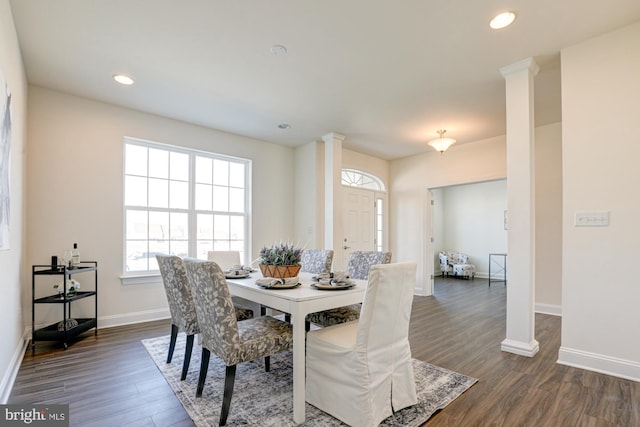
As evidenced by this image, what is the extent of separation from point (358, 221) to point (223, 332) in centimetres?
437

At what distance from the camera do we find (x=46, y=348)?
299 cm

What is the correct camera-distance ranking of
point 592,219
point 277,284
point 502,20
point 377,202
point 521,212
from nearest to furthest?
point 277,284 → point 502,20 → point 592,219 → point 521,212 → point 377,202

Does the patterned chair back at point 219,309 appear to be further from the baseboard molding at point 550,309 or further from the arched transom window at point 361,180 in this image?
the baseboard molding at point 550,309

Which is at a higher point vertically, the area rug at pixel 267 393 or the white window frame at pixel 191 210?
the white window frame at pixel 191 210

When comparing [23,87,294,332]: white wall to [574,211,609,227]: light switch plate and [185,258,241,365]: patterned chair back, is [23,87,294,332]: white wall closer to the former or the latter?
[185,258,241,365]: patterned chair back

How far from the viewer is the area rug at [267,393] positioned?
186 centimetres

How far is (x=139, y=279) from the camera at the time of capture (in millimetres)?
3932

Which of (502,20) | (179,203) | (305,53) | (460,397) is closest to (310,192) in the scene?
(179,203)

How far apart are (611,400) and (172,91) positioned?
4.69 meters

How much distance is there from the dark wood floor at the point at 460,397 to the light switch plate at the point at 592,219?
119 cm

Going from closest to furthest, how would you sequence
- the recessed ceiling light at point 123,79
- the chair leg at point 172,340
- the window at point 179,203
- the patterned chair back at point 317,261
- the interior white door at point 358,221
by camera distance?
the chair leg at point 172,340 < the recessed ceiling light at point 123,79 < the patterned chair back at point 317,261 < the window at point 179,203 < the interior white door at point 358,221

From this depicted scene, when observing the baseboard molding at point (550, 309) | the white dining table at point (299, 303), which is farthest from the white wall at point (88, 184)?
the baseboard molding at point (550, 309)

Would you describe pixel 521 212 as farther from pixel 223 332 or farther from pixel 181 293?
pixel 181 293

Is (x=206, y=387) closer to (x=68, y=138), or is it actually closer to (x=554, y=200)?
(x=68, y=138)
